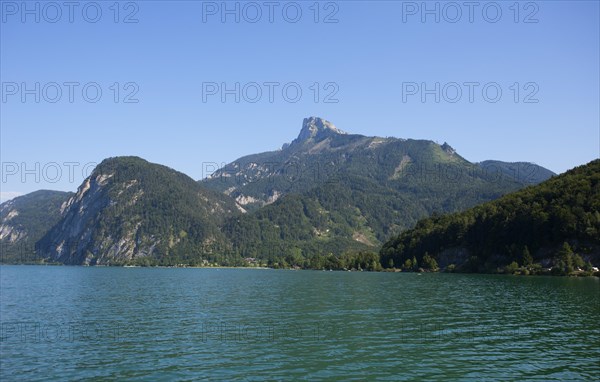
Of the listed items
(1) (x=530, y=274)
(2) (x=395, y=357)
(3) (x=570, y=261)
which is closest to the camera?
(2) (x=395, y=357)

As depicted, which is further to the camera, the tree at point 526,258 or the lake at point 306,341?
the tree at point 526,258

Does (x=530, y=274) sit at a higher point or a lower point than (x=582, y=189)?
lower

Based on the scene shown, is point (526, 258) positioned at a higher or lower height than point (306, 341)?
higher

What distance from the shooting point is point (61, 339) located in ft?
176

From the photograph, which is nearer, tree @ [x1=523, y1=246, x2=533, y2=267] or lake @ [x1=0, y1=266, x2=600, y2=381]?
lake @ [x1=0, y1=266, x2=600, y2=381]

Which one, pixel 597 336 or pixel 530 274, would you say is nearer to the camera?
pixel 597 336

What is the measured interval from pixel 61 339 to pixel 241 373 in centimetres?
2725

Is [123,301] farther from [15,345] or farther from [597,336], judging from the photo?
[597,336]

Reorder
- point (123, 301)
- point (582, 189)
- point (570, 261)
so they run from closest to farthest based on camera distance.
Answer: point (123, 301), point (570, 261), point (582, 189)

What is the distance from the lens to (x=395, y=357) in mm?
43844

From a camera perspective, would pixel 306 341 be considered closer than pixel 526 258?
Yes

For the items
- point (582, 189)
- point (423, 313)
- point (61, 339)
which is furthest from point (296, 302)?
point (582, 189)

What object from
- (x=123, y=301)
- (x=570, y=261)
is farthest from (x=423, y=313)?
(x=570, y=261)

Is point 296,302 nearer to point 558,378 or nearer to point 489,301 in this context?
point 489,301
